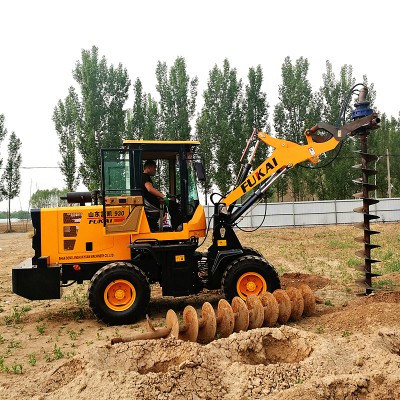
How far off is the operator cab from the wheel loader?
0.7 inches

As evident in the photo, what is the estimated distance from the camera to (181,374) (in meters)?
4.46

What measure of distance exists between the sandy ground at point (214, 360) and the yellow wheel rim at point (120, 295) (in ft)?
1.18

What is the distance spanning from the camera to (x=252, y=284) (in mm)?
8023

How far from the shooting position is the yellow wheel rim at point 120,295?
25.5 feet

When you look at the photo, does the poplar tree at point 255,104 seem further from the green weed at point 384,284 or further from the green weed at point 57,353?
the green weed at point 57,353

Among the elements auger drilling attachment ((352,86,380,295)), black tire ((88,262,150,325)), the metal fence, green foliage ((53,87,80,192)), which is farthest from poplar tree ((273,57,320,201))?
black tire ((88,262,150,325))

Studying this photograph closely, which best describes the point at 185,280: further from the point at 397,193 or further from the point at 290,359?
the point at 397,193

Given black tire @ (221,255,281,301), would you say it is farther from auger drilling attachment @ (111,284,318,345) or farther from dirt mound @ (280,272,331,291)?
dirt mound @ (280,272,331,291)

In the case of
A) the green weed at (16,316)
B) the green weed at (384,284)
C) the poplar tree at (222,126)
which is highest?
the poplar tree at (222,126)

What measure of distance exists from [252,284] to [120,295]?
223cm

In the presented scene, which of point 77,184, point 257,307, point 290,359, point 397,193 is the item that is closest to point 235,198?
point 257,307

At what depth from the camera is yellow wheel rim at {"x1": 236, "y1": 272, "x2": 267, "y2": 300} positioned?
798 cm

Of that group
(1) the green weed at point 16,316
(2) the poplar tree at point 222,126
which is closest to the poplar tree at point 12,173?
(2) the poplar tree at point 222,126

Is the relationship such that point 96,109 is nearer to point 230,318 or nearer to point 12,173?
point 12,173
